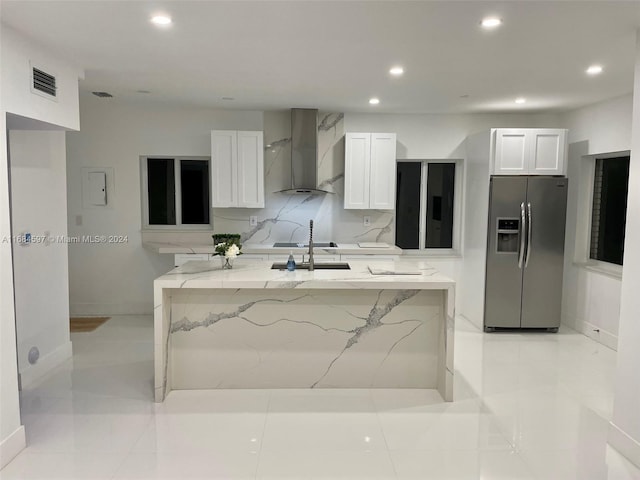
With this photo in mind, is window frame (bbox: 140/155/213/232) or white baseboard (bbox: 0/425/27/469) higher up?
window frame (bbox: 140/155/213/232)

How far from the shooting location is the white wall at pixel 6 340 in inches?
105

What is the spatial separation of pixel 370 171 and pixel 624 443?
3715 millimetres

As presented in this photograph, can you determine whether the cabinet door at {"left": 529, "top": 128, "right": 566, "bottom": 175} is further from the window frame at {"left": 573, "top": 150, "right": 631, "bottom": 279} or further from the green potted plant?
the green potted plant

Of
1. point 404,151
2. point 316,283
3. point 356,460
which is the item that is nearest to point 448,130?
point 404,151

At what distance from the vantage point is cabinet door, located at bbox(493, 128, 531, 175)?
206 inches

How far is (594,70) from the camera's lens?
3.77m

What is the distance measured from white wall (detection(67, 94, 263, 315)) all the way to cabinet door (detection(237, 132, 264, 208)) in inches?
14.9

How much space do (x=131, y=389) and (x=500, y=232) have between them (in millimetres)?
4010

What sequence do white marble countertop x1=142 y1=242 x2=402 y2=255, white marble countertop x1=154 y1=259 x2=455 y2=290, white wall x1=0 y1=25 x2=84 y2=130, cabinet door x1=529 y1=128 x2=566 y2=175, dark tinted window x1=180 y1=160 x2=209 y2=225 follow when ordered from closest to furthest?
white wall x1=0 y1=25 x2=84 y2=130 < white marble countertop x1=154 y1=259 x2=455 y2=290 < cabinet door x1=529 y1=128 x2=566 y2=175 < white marble countertop x1=142 y1=242 x2=402 y2=255 < dark tinted window x1=180 y1=160 x2=209 y2=225

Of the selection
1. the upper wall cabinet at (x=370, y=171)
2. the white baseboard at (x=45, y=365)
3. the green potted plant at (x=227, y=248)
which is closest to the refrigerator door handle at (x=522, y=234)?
the upper wall cabinet at (x=370, y=171)

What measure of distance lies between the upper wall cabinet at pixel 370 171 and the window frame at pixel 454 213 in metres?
0.46

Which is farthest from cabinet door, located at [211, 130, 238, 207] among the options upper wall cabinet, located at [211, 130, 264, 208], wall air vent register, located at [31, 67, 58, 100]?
wall air vent register, located at [31, 67, 58, 100]

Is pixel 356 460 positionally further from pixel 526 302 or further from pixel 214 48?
pixel 526 302

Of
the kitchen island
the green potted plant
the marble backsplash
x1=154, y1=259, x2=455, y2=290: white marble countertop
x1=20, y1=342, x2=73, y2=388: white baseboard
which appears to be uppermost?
the marble backsplash
